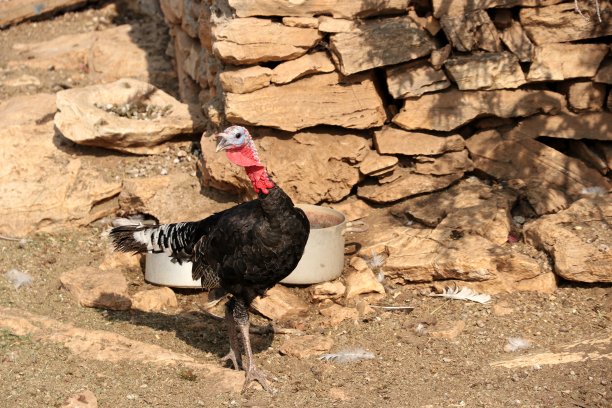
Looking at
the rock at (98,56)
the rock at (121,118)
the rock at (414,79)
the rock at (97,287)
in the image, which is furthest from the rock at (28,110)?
the rock at (414,79)

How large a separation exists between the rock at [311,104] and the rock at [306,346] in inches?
84.2

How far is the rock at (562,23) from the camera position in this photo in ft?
25.8

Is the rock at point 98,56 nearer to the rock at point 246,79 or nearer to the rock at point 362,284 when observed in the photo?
the rock at point 246,79

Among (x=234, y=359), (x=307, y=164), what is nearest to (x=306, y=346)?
(x=234, y=359)

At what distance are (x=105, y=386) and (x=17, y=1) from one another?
8.59 m

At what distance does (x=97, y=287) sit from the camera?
738 cm

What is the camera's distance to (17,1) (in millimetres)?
A: 12875

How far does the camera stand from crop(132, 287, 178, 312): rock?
291 inches

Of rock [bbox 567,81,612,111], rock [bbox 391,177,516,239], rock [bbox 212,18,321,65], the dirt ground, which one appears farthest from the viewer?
rock [bbox 567,81,612,111]

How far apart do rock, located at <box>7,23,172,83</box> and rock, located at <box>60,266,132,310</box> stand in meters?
3.95

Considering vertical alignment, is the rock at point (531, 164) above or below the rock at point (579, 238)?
above

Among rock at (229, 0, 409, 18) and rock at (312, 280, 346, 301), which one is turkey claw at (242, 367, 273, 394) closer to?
rock at (312, 280, 346, 301)

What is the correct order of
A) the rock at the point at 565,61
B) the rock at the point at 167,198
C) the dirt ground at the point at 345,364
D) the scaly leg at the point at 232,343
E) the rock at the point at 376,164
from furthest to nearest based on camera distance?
the rock at the point at 167,198
the rock at the point at 376,164
the rock at the point at 565,61
the scaly leg at the point at 232,343
the dirt ground at the point at 345,364

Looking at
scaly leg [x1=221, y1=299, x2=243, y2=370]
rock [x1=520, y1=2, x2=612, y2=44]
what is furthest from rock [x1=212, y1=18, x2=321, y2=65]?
scaly leg [x1=221, y1=299, x2=243, y2=370]
